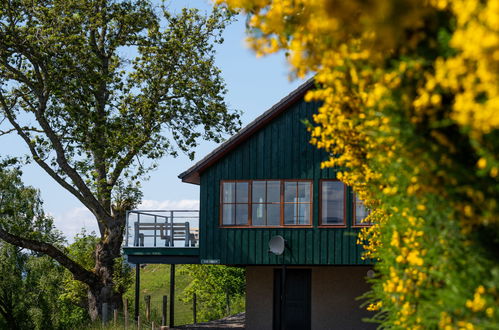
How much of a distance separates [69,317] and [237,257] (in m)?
16.6

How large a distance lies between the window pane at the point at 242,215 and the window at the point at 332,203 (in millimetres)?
2199

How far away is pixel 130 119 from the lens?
28.0 metres

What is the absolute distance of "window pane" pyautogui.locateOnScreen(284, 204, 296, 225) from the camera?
21969 millimetres

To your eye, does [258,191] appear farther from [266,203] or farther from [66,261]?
[66,261]

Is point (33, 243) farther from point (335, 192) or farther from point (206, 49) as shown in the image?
point (335, 192)

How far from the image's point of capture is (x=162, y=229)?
23.4 m

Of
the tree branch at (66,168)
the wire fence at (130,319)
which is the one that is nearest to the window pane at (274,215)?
the wire fence at (130,319)

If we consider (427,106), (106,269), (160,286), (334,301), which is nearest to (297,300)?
(334,301)

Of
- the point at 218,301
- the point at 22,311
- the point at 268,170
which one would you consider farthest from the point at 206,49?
the point at 218,301

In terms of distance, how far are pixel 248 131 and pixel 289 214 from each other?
266 cm

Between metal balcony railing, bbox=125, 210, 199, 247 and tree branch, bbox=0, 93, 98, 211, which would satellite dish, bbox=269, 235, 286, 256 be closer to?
metal balcony railing, bbox=125, 210, 199, 247

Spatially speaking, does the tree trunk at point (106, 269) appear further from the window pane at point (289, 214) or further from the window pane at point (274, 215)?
the window pane at point (289, 214)

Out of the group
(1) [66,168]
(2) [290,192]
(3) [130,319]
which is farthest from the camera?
(1) [66,168]

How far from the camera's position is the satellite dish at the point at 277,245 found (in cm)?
2116
